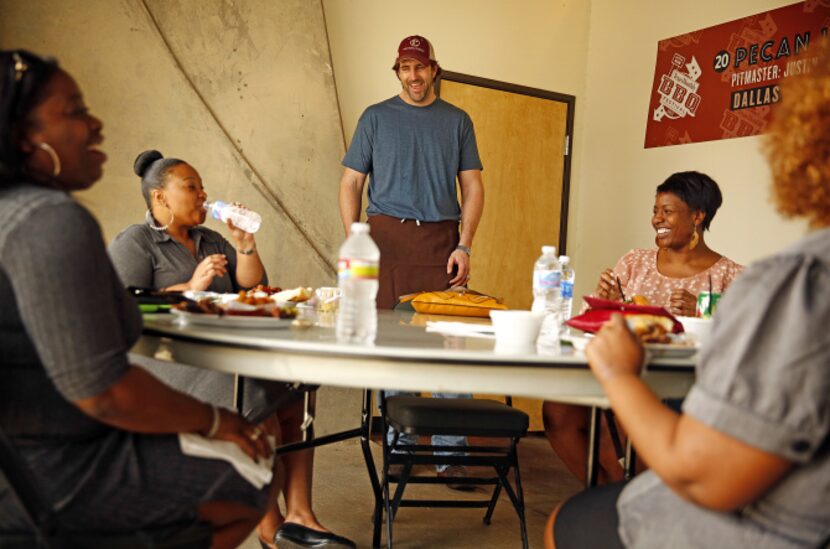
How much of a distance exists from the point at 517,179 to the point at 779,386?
426 centimetres

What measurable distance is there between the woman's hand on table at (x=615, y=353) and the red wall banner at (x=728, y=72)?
10.5ft

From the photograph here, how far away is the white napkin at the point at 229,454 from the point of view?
1.34 m

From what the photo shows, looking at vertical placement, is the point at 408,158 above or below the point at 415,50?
below

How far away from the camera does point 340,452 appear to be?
3955mm

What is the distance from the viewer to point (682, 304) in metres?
2.54

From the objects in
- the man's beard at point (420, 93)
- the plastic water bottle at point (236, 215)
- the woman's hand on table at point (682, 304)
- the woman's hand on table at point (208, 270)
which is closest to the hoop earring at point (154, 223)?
the plastic water bottle at point (236, 215)

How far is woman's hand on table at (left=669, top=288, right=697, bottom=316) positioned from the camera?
2543 millimetres

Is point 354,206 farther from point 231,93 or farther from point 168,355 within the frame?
point 168,355

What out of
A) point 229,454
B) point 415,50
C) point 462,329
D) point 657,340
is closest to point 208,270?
point 462,329

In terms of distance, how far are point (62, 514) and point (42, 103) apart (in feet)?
2.07

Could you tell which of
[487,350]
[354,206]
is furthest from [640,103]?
[487,350]

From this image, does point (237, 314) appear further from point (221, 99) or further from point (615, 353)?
point (221, 99)

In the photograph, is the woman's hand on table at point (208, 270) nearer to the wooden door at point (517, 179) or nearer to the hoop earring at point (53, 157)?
the hoop earring at point (53, 157)

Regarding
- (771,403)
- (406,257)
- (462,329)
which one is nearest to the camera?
(771,403)
